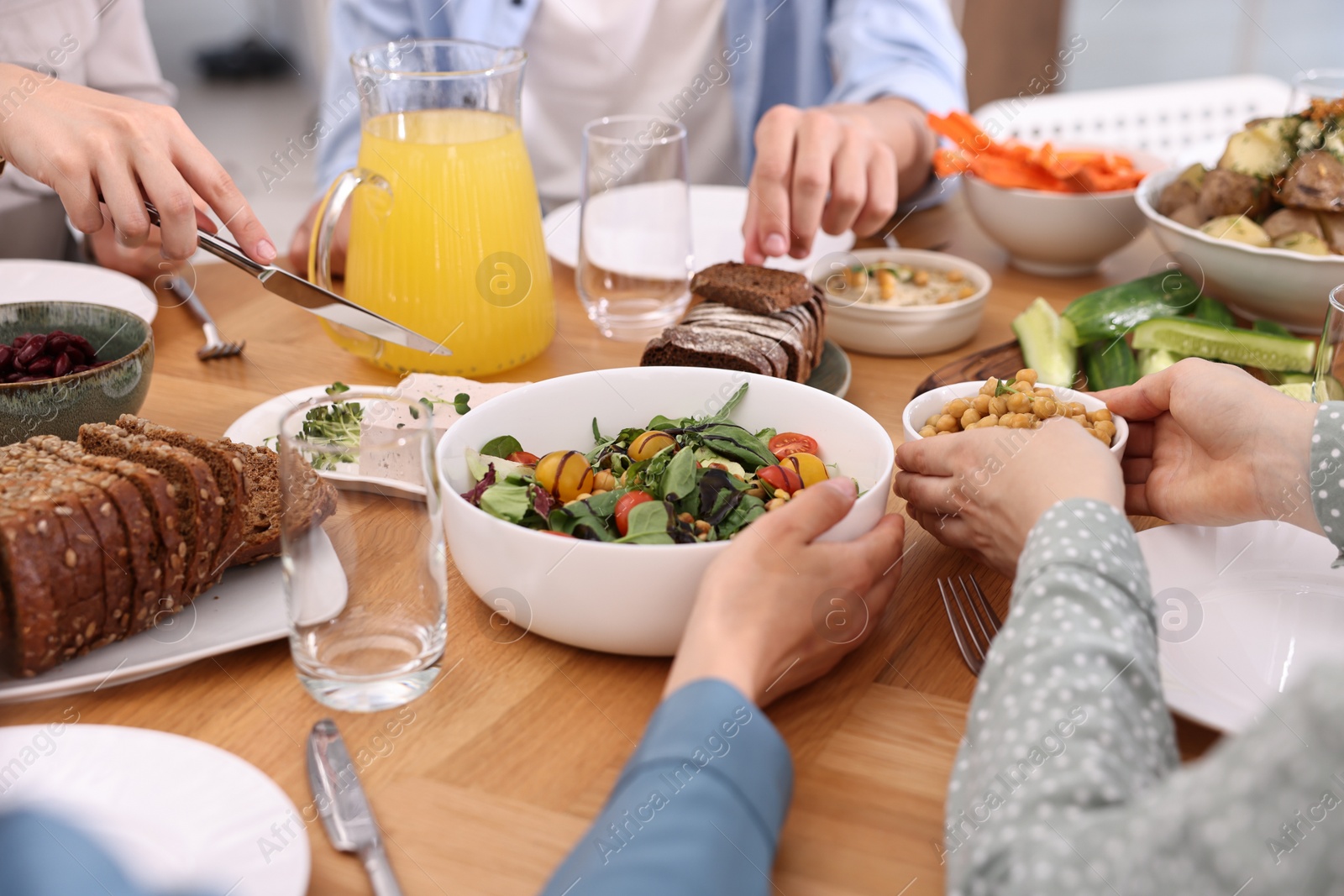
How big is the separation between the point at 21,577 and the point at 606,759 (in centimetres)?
40

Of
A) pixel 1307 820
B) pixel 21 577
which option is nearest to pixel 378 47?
pixel 21 577

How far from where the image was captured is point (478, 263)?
1240 millimetres

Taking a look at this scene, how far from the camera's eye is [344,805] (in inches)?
26.0

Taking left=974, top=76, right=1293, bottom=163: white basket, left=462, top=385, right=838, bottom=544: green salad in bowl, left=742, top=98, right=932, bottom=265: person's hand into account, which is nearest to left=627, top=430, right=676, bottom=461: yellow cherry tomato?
left=462, top=385, right=838, bottom=544: green salad in bowl

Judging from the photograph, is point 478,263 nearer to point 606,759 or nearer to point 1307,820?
point 606,759

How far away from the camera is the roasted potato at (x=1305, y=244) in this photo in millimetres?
1288

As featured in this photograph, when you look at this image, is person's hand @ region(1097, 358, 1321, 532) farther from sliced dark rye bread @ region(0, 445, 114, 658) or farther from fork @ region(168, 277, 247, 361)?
fork @ region(168, 277, 247, 361)

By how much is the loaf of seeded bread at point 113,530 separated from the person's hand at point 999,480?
47 cm

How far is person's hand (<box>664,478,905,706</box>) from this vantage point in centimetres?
68

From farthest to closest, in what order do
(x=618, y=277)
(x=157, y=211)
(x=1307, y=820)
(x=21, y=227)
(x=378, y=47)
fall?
(x=21, y=227), (x=618, y=277), (x=378, y=47), (x=157, y=211), (x=1307, y=820)

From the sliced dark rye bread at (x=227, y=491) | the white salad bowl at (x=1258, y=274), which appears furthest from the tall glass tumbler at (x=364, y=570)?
the white salad bowl at (x=1258, y=274)

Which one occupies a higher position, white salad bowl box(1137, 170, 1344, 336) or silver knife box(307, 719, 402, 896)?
white salad bowl box(1137, 170, 1344, 336)

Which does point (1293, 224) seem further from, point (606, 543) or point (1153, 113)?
point (606, 543)

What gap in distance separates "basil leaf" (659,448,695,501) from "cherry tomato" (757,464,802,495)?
0.19 ft
